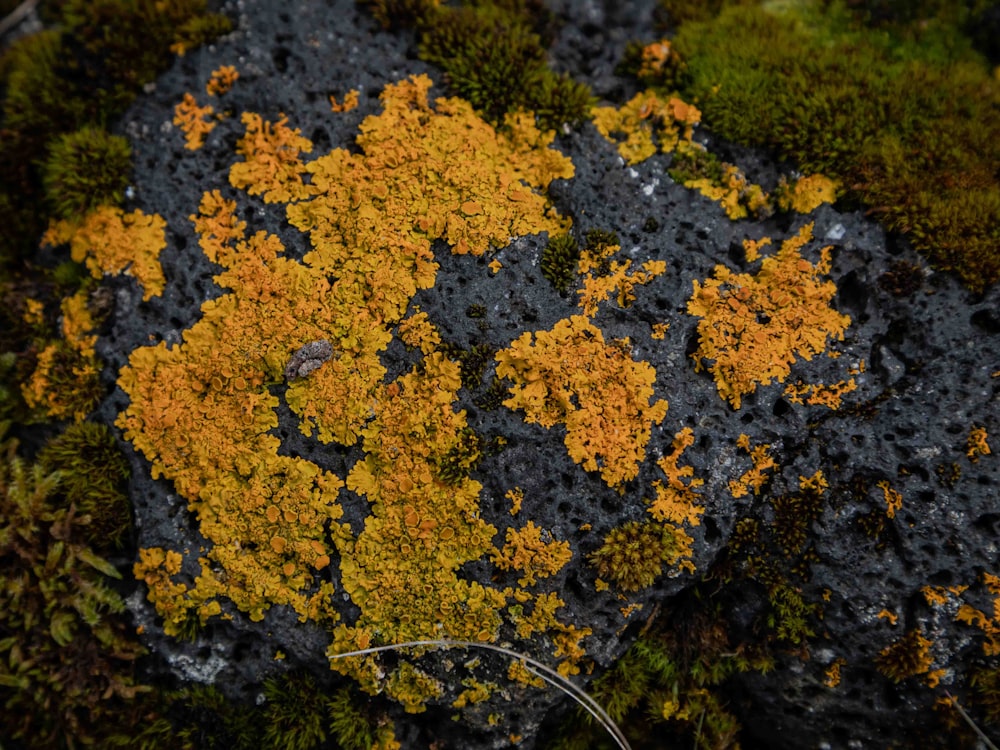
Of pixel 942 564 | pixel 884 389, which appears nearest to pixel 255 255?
pixel 884 389

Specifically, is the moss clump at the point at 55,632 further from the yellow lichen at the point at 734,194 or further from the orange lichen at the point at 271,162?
the yellow lichen at the point at 734,194

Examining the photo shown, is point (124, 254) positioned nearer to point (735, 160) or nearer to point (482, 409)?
point (482, 409)

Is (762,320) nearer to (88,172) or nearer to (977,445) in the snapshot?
(977,445)

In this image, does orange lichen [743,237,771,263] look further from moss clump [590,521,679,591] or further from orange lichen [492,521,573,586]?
orange lichen [492,521,573,586]

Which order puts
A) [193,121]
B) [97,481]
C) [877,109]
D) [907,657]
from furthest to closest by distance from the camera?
[193,121]
[877,109]
[97,481]
[907,657]

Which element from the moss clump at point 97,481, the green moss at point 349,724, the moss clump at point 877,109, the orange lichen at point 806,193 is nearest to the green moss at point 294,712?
the green moss at point 349,724

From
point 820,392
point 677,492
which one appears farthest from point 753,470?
point 820,392

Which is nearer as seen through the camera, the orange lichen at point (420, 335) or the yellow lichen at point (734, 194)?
the orange lichen at point (420, 335)
